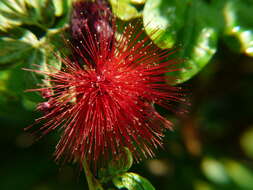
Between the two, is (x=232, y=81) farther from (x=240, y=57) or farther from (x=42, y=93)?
(x=42, y=93)

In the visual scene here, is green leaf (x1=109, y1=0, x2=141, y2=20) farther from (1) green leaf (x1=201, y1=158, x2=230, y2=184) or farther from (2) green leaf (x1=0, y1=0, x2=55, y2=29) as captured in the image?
(1) green leaf (x1=201, y1=158, x2=230, y2=184)

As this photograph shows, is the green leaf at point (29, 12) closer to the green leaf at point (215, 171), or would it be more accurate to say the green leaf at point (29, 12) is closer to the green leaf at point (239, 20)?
the green leaf at point (239, 20)

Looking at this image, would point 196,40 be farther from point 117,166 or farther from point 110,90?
point 117,166

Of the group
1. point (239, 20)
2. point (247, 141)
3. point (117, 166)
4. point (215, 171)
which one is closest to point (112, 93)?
point (117, 166)

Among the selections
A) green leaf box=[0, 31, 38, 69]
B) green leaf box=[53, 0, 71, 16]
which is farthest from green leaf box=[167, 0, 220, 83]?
green leaf box=[0, 31, 38, 69]

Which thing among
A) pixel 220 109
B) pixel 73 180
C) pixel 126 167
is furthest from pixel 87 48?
pixel 220 109

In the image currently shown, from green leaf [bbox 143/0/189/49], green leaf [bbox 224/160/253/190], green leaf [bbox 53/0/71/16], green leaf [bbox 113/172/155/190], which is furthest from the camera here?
green leaf [bbox 224/160/253/190]

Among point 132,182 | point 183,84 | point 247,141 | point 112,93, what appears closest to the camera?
point 132,182

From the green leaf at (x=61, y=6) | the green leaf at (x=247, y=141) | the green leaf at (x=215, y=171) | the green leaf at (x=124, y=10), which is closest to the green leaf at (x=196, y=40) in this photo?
the green leaf at (x=124, y=10)
